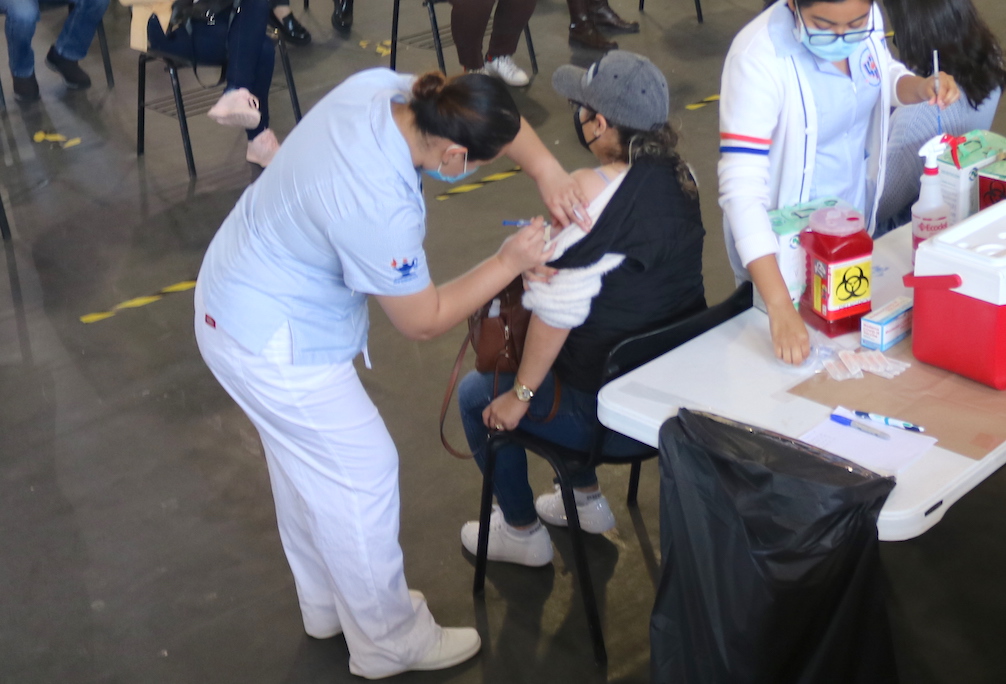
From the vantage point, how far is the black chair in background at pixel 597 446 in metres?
1.66

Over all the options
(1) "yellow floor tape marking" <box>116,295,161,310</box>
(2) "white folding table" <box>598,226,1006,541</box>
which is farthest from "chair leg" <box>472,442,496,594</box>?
(1) "yellow floor tape marking" <box>116,295,161,310</box>

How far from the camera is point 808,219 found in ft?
5.50

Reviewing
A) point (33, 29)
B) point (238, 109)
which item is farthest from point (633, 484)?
point (33, 29)

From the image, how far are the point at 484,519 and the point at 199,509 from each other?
0.87m

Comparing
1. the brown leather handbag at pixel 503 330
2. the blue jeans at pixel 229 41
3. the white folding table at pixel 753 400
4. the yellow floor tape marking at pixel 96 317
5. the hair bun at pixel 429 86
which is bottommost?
the yellow floor tape marking at pixel 96 317

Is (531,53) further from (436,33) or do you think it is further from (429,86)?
(429,86)

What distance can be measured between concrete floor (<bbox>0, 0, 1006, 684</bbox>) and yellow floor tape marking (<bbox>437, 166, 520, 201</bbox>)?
3.1 inches

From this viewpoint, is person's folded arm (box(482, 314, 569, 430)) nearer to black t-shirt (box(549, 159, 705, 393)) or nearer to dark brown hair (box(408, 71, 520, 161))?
black t-shirt (box(549, 159, 705, 393))

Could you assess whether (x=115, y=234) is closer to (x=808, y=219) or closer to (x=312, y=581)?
(x=312, y=581)

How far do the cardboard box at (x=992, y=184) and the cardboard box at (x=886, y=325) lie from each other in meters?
0.34

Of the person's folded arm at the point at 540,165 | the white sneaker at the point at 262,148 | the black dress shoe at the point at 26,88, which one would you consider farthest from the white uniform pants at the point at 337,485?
the black dress shoe at the point at 26,88

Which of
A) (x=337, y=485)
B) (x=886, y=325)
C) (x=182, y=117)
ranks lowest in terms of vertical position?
(x=182, y=117)

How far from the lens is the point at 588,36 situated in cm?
532

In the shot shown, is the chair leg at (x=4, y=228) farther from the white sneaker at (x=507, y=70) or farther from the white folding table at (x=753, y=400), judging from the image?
the white folding table at (x=753, y=400)
